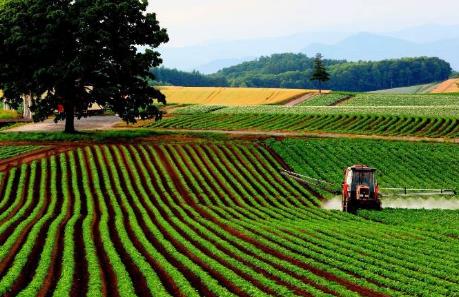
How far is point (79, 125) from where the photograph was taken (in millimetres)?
72812

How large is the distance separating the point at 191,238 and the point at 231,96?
9775 centimetres

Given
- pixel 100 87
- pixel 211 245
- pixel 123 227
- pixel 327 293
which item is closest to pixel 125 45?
pixel 100 87

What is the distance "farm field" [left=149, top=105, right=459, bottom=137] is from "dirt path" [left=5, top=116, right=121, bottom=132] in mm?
6258

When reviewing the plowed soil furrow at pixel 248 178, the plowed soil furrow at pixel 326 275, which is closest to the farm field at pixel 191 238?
the plowed soil furrow at pixel 326 275

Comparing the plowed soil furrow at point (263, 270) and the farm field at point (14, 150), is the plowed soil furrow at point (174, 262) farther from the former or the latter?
the farm field at point (14, 150)

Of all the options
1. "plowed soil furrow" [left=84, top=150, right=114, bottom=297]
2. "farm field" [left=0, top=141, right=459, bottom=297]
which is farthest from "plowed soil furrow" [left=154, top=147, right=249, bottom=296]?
"plowed soil furrow" [left=84, top=150, right=114, bottom=297]

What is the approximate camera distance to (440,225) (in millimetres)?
31703

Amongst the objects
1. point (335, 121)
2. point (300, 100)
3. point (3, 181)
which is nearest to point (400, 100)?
point (300, 100)

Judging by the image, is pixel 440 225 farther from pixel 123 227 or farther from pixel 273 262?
pixel 123 227

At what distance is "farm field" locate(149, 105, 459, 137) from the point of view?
68.2m

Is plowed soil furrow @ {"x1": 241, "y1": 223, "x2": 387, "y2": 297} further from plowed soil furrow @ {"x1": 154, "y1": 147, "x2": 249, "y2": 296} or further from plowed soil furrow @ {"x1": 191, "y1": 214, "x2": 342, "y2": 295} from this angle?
plowed soil furrow @ {"x1": 154, "y1": 147, "x2": 249, "y2": 296}

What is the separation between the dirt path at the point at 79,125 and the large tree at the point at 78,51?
8.95m

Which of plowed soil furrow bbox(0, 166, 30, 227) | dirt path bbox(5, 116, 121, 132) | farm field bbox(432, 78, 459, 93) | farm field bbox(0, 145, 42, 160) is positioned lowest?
plowed soil furrow bbox(0, 166, 30, 227)

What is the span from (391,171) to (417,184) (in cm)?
418
